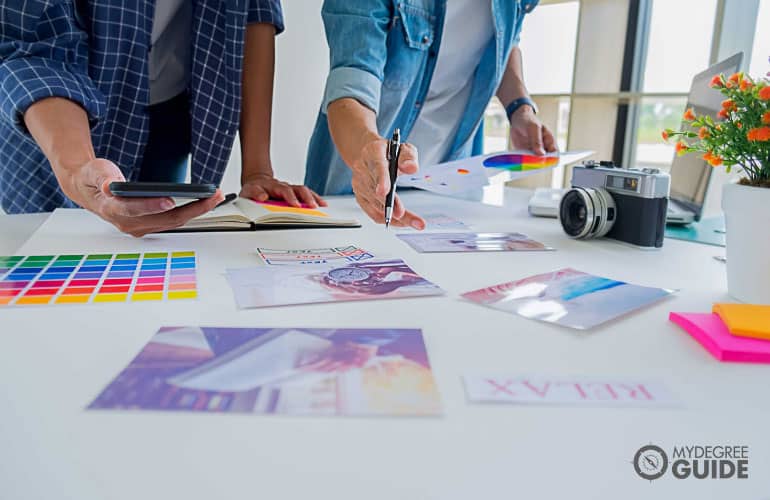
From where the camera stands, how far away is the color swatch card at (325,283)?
0.53m

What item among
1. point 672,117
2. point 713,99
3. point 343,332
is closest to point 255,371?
point 343,332

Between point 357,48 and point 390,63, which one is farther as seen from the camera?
point 390,63

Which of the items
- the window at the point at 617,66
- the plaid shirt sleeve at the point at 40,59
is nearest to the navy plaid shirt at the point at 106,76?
the plaid shirt sleeve at the point at 40,59

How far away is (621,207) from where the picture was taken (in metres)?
0.81

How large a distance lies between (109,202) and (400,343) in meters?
0.47

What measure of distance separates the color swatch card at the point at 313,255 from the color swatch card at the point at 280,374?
0.23 meters

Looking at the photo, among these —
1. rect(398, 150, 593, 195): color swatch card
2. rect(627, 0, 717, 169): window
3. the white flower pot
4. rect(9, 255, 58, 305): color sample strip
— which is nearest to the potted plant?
the white flower pot

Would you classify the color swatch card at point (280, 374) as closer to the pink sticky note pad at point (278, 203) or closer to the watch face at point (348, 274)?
the watch face at point (348, 274)

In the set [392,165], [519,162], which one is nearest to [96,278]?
[392,165]

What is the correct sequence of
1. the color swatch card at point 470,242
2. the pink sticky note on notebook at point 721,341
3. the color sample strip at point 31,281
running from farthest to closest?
the color swatch card at point 470,242
the color sample strip at point 31,281
the pink sticky note on notebook at point 721,341

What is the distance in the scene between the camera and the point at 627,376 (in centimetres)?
38

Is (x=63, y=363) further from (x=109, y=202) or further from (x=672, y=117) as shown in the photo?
(x=672, y=117)

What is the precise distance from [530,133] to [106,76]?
852mm

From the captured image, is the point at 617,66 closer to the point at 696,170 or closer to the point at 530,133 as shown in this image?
the point at 530,133
